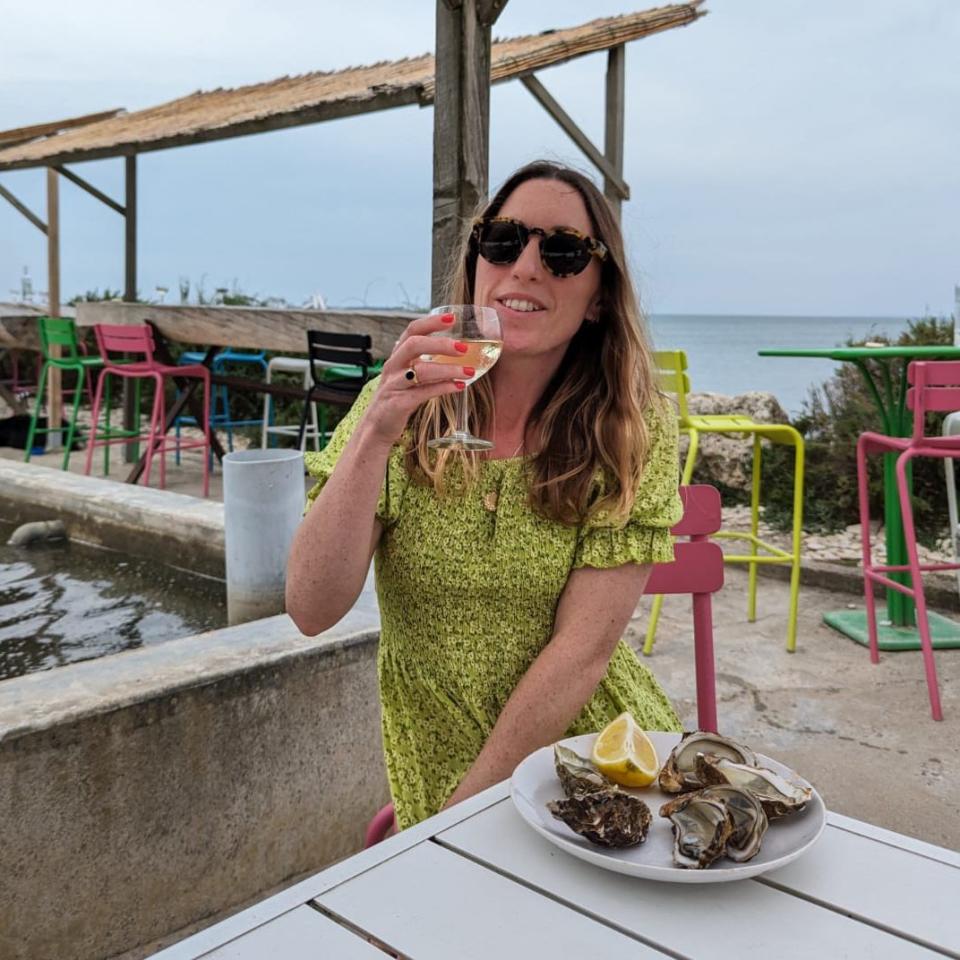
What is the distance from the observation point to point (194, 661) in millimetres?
2062

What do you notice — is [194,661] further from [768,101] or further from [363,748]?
[768,101]

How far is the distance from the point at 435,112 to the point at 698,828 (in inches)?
123

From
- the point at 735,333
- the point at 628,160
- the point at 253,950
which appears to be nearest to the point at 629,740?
the point at 253,950

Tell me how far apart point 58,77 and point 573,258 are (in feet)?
116

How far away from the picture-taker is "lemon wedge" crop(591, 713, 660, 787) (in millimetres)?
1007

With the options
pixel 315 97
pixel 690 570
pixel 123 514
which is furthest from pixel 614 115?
pixel 690 570

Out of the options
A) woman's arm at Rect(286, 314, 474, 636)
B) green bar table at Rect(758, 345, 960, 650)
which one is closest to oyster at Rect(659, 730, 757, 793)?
woman's arm at Rect(286, 314, 474, 636)

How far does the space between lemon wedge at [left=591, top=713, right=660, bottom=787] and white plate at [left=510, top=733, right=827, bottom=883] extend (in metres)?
0.02

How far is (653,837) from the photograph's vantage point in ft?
3.00

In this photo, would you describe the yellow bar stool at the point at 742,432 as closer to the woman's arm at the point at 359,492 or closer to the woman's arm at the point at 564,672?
the woman's arm at the point at 564,672

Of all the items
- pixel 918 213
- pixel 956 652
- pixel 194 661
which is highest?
pixel 918 213

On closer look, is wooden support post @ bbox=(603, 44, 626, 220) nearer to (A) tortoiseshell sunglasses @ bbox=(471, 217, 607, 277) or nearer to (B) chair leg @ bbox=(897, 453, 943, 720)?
(B) chair leg @ bbox=(897, 453, 943, 720)

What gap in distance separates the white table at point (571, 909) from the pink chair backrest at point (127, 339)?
6.11 meters

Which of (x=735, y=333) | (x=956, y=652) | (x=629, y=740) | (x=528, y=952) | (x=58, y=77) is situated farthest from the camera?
(x=735, y=333)
